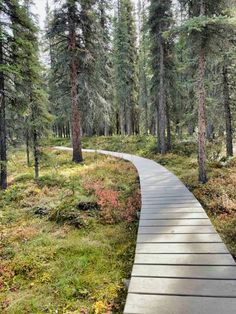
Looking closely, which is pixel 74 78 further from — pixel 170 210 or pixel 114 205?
pixel 170 210

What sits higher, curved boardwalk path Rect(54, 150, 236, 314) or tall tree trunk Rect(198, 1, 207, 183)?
tall tree trunk Rect(198, 1, 207, 183)

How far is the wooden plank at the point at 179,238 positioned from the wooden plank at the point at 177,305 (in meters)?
2.09

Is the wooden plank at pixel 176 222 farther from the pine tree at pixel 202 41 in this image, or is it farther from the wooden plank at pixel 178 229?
the pine tree at pixel 202 41

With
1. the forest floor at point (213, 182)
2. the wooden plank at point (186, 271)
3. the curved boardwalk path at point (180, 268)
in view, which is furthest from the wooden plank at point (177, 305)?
the forest floor at point (213, 182)

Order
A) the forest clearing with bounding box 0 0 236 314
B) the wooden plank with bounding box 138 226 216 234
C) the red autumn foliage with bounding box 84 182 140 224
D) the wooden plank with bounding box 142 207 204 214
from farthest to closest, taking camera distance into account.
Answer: the red autumn foliage with bounding box 84 182 140 224 < the wooden plank with bounding box 142 207 204 214 < the wooden plank with bounding box 138 226 216 234 < the forest clearing with bounding box 0 0 236 314

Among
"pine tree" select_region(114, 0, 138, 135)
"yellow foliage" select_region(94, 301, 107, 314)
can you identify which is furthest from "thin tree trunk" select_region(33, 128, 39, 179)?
"pine tree" select_region(114, 0, 138, 135)

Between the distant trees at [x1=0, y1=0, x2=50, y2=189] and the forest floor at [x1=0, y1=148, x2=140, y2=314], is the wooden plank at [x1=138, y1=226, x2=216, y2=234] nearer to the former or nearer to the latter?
the forest floor at [x1=0, y1=148, x2=140, y2=314]

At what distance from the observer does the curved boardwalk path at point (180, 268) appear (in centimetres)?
430

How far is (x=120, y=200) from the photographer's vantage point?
11883mm

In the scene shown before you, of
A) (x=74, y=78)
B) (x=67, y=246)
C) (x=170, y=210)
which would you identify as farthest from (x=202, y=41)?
(x=74, y=78)

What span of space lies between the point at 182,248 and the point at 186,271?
0.94m

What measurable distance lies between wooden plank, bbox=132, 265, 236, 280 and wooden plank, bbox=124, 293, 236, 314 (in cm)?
63

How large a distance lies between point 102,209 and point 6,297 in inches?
200

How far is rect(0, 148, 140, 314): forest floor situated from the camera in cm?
581
